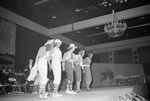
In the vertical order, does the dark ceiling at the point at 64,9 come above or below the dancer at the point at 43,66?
above

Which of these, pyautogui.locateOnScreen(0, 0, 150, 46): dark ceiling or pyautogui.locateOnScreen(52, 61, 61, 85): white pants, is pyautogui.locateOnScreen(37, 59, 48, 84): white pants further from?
pyautogui.locateOnScreen(0, 0, 150, 46): dark ceiling

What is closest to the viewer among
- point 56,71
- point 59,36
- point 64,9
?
point 56,71

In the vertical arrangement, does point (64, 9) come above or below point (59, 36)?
above

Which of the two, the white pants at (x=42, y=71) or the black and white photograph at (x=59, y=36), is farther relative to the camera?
the black and white photograph at (x=59, y=36)

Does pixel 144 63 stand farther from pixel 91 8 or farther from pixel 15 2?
pixel 15 2

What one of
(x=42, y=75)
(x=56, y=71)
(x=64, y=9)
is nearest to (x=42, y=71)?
(x=42, y=75)

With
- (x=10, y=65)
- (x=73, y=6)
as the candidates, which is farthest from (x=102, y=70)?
(x=10, y=65)

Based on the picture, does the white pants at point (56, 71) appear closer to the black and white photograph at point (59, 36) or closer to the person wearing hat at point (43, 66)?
the black and white photograph at point (59, 36)

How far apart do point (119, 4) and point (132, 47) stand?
284 inches

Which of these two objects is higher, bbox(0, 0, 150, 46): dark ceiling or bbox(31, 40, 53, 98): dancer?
bbox(0, 0, 150, 46): dark ceiling

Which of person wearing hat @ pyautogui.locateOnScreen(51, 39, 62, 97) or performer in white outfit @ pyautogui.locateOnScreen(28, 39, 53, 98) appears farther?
person wearing hat @ pyautogui.locateOnScreen(51, 39, 62, 97)

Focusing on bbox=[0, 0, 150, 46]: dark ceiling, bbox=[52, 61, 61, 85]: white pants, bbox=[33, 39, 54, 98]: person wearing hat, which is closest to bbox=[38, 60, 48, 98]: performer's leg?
bbox=[33, 39, 54, 98]: person wearing hat

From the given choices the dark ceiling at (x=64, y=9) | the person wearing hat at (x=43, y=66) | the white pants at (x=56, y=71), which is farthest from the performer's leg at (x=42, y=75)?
the dark ceiling at (x=64, y=9)

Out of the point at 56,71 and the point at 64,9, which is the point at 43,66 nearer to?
the point at 56,71
